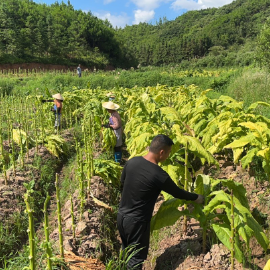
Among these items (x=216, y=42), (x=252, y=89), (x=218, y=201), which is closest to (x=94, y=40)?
(x=216, y=42)

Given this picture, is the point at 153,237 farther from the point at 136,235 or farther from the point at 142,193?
the point at 142,193

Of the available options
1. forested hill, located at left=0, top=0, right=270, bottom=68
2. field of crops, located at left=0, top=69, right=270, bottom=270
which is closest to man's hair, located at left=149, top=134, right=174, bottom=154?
field of crops, located at left=0, top=69, right=270, bottom=270

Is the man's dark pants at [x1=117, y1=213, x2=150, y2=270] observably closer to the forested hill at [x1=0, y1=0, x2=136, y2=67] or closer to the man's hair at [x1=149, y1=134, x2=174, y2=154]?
the man's hair at [x1=149, y1=134, x2=174, y2=154]

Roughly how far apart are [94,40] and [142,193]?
7530 centimetres

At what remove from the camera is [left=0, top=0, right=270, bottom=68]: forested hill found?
49819 millimetres

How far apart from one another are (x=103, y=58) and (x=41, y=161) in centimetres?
6278

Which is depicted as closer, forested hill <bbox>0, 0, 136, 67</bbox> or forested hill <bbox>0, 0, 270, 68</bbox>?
forested hill <bbox>0, 0, 136, 67</bbox>

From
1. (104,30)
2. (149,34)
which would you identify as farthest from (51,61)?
(149,34)

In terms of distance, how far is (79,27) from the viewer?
7025cm

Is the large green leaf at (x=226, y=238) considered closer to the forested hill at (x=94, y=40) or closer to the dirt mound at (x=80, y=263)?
the dirt mound at (x=80, y=263)

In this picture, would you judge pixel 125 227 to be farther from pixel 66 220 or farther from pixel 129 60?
pixel 129 60

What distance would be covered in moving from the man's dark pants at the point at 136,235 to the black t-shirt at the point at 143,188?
0.20 feet

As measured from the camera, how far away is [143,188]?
8.93 ft

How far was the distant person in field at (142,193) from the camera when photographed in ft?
8.68
